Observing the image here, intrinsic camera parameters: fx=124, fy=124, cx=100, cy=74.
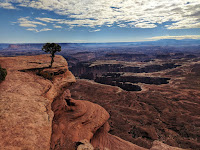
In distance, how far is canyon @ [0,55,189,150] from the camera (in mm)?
11273

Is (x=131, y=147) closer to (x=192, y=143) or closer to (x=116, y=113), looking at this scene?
(x=192, y=143)

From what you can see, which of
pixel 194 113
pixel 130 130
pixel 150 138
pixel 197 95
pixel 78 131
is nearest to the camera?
pixel 78 131

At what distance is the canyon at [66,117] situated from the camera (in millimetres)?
11273

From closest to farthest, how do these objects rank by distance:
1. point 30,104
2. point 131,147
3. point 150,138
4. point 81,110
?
point 30,104
point 131,147
point 81,110
point 150,138

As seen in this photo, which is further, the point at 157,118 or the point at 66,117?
the point at 157,118

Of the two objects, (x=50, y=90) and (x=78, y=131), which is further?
(x=78, y=131)

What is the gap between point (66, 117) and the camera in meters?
24.2

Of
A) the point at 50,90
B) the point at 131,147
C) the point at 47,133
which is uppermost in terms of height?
the point at 50,90

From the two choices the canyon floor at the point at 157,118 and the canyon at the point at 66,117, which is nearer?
the canyon at the point at 66,117

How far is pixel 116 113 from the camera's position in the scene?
48594mm

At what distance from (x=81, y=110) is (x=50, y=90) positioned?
9.72m

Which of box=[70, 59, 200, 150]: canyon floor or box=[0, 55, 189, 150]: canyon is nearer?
box=[0, 55, 189, 150]: canyon

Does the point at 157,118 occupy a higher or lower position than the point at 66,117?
lower

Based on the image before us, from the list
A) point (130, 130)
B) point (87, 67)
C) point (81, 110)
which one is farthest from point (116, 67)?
point (81, 110)
